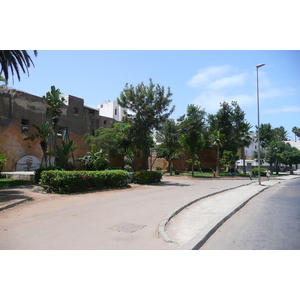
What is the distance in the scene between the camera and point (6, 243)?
5508 millimetres

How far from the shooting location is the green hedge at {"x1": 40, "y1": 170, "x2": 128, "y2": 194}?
13.5m

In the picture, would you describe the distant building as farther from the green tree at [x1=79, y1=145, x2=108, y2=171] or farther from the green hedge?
the green hedge

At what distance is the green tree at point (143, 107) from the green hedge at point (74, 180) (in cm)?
643

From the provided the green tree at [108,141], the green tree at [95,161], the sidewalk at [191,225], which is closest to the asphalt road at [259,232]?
the sidewalk at [191,225]

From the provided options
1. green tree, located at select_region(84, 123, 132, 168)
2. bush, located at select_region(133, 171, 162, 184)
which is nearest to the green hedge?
bush, located at select_region(133, 171, 162, 184)

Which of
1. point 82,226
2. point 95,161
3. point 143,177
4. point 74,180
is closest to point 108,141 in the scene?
point 95,161

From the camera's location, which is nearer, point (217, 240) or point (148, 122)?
point (217, 240)

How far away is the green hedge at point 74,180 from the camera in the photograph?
13477 mm

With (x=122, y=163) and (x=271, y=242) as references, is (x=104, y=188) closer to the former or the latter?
(x=271, y=242)

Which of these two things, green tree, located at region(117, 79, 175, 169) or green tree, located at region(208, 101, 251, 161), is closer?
green tree, located at region(117, 79, 175, 169)

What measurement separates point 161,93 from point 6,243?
18.2 metres

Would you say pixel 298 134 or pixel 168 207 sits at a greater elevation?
pixel 298 134

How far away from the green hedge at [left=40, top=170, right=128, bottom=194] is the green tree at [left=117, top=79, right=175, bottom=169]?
6429mm

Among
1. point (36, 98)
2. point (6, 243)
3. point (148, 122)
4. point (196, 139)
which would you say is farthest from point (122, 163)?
Answer: point (6, 243)
